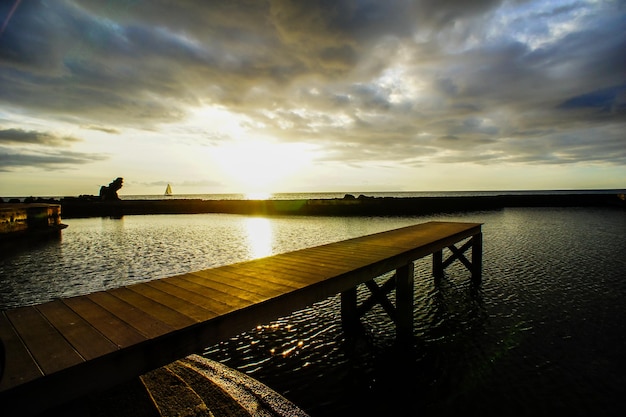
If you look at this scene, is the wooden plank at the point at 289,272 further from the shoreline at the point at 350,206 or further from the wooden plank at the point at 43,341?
the shoreline at the point at 350,206

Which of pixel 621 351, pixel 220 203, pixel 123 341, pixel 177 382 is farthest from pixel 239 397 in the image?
pixel 220 203

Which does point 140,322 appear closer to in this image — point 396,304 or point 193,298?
point 193,298

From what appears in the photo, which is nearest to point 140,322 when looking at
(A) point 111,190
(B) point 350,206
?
(B) point 350,206

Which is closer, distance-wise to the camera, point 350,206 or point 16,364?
point 16,364

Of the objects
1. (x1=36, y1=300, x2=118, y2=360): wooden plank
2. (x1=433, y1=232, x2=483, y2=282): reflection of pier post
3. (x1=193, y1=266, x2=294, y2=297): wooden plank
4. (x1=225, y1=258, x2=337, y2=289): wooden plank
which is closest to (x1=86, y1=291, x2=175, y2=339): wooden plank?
(x1=36, y1=300, x2=118, y2=360): wooden plank

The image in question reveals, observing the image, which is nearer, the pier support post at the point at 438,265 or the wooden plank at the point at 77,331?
the wooden plank at the point at 77,331

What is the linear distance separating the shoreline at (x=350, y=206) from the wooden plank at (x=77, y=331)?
150 ft

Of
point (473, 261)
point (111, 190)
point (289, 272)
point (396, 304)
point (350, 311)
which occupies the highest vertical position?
point (111, 190)

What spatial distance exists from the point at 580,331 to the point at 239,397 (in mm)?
8362

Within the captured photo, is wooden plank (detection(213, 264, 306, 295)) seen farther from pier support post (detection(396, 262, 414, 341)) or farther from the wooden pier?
pier support post (detection(396, 262, 414, 341))

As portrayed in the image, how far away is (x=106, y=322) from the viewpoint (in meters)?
3.77

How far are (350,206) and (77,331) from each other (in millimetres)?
50756

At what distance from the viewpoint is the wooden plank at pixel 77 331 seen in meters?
3.04

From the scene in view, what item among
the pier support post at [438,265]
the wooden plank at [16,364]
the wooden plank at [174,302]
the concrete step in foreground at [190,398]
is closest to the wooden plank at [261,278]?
the wooden plank at [174,302]
